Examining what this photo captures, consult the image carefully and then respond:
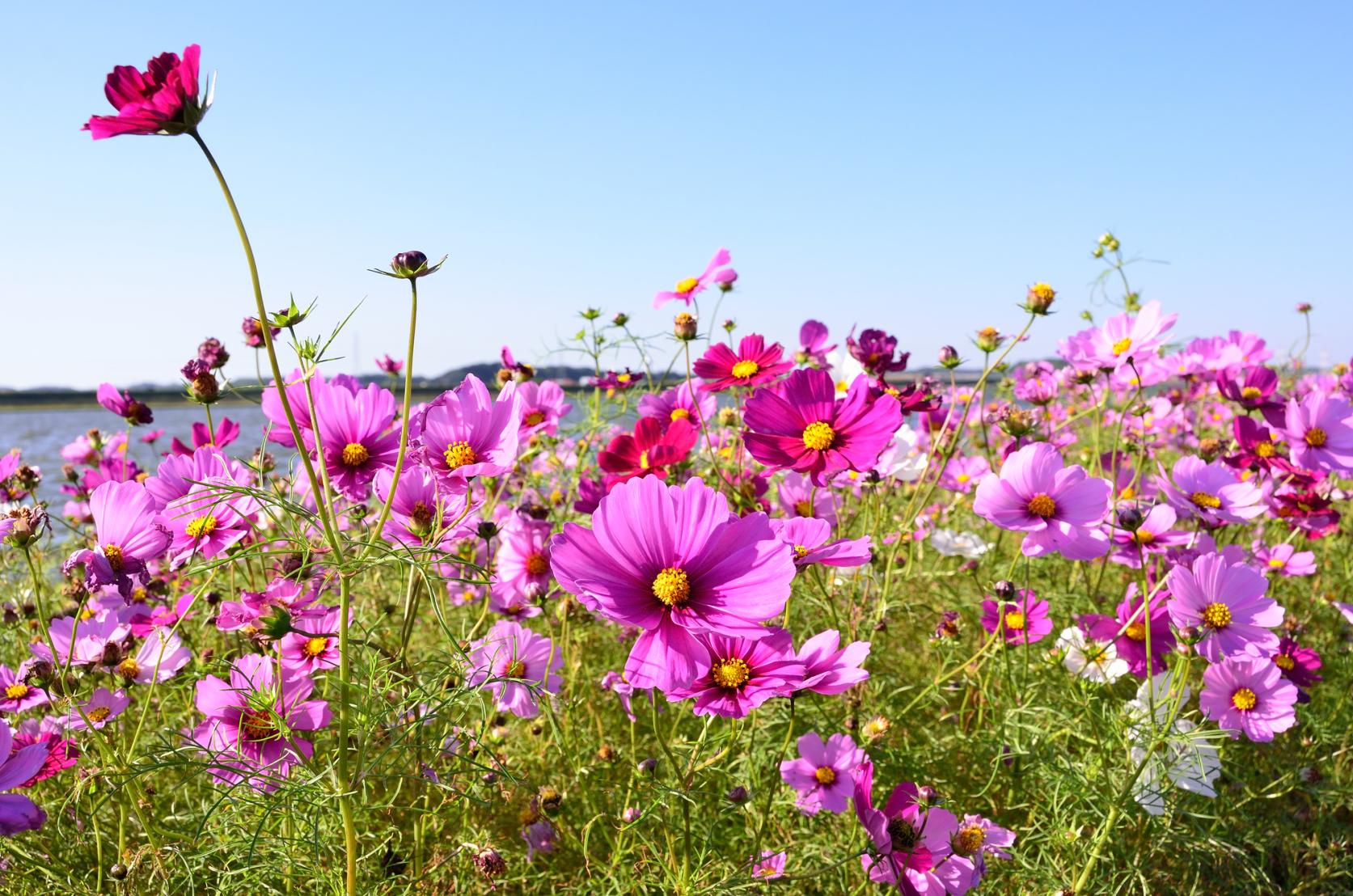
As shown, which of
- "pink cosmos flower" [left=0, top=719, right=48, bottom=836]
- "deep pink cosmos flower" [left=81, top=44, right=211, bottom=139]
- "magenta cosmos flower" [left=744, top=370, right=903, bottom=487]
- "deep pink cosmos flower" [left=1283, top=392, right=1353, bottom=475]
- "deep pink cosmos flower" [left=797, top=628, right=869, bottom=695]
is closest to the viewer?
"deep pink cosmos flower" [left=81, top=44, right=211, bottom=139]

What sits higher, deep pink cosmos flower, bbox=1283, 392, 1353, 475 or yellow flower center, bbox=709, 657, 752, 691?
deep pink cosmos flower, bbox=1283, 392, 1353, 475

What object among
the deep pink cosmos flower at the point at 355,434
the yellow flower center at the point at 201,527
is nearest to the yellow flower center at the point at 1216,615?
the deep pink cosmos flower at the point at 355,434

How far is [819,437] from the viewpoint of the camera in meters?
0.97

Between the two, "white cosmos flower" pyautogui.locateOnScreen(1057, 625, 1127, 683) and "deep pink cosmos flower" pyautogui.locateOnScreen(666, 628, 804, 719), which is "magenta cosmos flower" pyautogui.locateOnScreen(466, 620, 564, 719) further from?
"white cosmos flower" pyautogui.locateOnScreen(1057, 625, 1127, 683)

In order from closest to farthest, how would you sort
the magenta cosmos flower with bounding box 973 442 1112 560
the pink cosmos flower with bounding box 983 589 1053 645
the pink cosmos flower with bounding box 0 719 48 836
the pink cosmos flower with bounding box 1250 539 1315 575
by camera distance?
the pink cosmos flower with bounding box 0 719 48 836 < the magenta cosmos flower with bounding box 973 442 1112 560 < the pink cosmos flower with bounding box 983 589 1053 645 < the pink cosmos flower with bounding box 1250 539 1315 575

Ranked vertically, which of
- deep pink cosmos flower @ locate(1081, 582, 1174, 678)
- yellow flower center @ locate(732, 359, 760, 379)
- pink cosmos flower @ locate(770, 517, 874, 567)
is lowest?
deep pink cosmos flower @ locate(1081, 582, 1174, 678)

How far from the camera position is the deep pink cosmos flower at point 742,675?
0.74 meters

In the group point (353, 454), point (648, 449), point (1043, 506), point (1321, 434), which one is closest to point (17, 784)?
point (353, 454)

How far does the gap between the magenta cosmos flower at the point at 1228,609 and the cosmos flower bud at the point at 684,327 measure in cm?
83

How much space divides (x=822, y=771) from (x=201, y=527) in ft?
2.78

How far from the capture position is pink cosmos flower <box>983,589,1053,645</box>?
132 cm

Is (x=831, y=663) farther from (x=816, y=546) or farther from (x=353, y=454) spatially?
(x=353, y=454)

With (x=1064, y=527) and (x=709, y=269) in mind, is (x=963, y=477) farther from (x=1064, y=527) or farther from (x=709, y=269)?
(x=1064, y=527)

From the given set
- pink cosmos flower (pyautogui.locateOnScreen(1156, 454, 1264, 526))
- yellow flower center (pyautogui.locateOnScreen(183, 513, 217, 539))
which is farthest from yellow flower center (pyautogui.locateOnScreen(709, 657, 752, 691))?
pink cosmos flower (pyautogui.locateOnScreen(1156, 454, 1264, 526))
